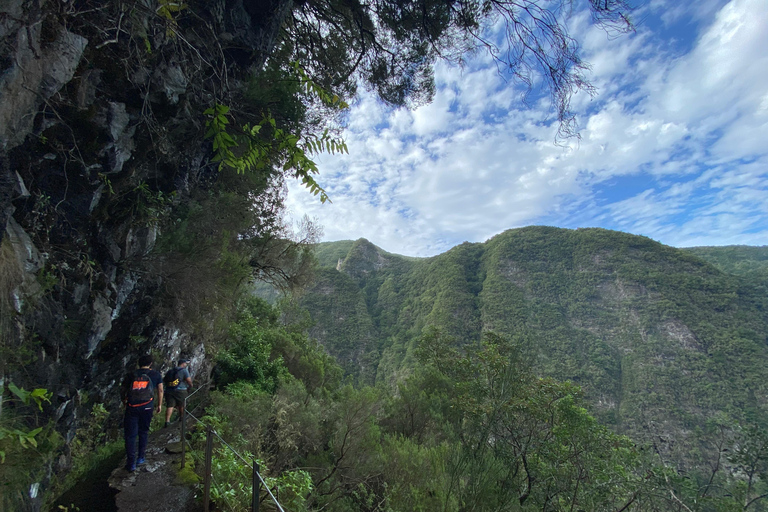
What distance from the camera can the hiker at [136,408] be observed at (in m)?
3.63

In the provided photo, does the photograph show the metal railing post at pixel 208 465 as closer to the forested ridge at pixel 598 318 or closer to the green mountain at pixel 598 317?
the forested ridge at pixel 598 318

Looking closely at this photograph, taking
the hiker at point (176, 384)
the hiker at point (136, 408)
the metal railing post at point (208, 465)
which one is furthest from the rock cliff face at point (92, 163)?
the metal railing post at point (208, 465)

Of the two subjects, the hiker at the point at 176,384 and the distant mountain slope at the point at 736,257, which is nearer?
the hiker at the point at 176,384

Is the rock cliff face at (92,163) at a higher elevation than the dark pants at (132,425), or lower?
higher

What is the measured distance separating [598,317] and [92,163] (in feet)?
214

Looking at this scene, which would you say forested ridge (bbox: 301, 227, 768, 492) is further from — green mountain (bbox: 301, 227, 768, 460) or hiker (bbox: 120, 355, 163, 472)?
hiker (bbox: 120, 355, 163, 472)

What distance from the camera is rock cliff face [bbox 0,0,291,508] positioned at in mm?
2006

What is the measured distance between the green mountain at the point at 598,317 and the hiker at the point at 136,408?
12.4 m

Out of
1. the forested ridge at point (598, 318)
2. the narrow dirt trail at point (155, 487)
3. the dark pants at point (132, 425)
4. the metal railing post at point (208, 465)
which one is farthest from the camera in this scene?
the forested ridge at point (598, 318)

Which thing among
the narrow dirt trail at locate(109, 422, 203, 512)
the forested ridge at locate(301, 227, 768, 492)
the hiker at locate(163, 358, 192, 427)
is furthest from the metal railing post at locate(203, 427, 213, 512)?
the forested ridge at locate(301, 227, 768, 492)

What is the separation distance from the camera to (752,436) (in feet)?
43.5

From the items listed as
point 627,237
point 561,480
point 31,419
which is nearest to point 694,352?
point 627,237

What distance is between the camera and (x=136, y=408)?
3.66 m

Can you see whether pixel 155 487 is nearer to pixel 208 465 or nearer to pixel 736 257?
pixel 208 465
